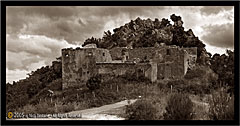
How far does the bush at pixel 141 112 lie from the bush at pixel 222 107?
1591 mm

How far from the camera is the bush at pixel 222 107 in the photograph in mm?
6535

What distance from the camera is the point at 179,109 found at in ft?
22.3

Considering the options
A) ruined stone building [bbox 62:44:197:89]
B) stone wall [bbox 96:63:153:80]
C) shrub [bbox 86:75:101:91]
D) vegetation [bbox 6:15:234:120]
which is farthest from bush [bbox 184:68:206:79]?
shrub [bbox 86:75:101:91]

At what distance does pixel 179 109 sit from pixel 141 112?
106cm

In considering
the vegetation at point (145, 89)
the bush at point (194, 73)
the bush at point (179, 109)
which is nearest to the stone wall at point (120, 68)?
the vegetation at point (145, 89)

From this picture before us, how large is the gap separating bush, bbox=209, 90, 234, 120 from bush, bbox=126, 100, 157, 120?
Result: 159 cm

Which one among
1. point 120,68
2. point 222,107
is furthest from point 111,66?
point 222,107

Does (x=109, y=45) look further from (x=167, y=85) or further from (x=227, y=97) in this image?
(x=227, y=97)

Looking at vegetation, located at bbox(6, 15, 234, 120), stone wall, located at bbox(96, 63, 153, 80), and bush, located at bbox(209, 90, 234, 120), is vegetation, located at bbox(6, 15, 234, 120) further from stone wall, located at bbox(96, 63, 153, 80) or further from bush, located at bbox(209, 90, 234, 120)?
stone wall, located at bbox(96, 63, 153, 80)

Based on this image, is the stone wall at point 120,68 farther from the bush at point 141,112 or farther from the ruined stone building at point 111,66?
the bush at point 141,112

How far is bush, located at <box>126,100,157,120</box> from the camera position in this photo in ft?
23.0

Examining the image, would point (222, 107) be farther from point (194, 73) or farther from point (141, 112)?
point (194, 73)

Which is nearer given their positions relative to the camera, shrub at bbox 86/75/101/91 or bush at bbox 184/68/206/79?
shrub at bbox 86/75/101/91

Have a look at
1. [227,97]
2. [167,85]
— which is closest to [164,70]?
[167,85]
